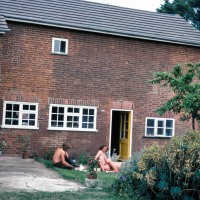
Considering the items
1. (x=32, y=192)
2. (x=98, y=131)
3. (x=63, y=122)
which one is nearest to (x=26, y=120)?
(x=63, y=122)

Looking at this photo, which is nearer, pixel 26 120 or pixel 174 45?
pixel 26 120

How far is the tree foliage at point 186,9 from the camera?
128 feet

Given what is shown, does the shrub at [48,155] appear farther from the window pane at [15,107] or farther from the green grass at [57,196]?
the green grass at [57,196]

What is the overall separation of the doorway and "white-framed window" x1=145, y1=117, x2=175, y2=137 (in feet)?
2.94

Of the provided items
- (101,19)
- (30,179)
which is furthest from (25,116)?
(30,179)

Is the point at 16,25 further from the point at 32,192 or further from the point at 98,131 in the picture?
the point at 32,192

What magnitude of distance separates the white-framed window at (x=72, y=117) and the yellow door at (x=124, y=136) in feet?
5.94

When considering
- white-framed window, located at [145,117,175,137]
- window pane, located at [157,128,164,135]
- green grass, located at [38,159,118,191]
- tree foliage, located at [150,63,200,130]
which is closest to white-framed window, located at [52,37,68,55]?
tree foliage, located at [150,63,200,130]

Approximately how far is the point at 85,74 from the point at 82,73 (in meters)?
0.15

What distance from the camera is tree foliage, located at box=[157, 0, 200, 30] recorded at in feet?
128

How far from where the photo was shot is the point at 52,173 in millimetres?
12859

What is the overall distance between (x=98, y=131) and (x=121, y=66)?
3.17 meters

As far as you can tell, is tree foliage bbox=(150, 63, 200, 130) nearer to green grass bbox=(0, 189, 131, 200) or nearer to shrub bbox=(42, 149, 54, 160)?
shrub bbox=(42, 149, 54, 160)

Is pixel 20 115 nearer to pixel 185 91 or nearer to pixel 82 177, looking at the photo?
pixel 82 177
